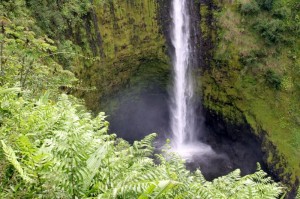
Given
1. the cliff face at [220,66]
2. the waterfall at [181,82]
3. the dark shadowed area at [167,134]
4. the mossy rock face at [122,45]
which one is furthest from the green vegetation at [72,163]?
the waterfall at [181,82]

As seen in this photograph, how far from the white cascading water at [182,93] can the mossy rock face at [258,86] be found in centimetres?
143

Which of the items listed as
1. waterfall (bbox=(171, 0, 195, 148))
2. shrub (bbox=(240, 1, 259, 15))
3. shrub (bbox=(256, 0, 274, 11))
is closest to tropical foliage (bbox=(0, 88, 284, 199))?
shrub (bbox=(240, 1, 259, 15))

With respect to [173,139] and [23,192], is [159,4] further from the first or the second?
[23,192]

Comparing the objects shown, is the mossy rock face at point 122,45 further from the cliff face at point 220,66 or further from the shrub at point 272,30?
the shrub at point 272,30

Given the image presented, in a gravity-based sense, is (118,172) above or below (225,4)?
below

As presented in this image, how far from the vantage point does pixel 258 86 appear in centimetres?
1658

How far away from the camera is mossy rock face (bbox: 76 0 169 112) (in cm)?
1582

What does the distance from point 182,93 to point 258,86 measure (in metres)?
4.43

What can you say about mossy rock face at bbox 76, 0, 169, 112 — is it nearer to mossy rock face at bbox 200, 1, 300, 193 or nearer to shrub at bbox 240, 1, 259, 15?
mossy rock face at bbox 200, 1, 300, 193

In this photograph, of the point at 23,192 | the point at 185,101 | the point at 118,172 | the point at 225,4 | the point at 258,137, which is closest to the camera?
the point at 23,192

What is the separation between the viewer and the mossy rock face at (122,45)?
1582 cm

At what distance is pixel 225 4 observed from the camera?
688 inches

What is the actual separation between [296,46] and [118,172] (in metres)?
A: 15.9

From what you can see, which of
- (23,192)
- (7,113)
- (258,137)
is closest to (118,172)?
(23,192)
